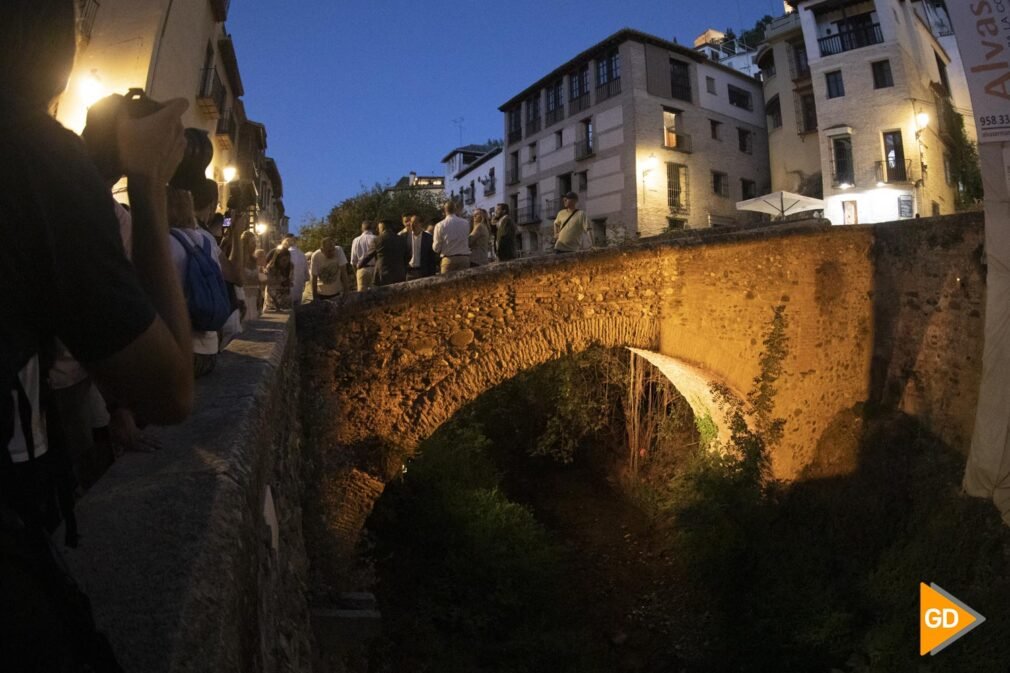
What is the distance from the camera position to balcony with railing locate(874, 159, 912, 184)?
61.5 feet

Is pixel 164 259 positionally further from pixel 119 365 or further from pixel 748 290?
pixel 748 290

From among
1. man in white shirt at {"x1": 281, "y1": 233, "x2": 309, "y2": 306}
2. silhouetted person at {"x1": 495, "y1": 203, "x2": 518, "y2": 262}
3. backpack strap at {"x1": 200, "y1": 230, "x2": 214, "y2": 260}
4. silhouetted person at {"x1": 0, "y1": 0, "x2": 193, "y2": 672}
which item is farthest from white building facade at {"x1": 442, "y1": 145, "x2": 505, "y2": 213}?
silhouetted person at {"x1": 0, "y1": 0, "x2": 193, "y2": 672}

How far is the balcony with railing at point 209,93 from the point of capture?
11.4 metres

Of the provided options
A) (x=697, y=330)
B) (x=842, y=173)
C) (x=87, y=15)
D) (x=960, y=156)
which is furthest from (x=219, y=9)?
(x=960, y=156)

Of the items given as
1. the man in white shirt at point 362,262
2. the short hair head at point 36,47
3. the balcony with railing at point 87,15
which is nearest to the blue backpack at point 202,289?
the short hair head at point 36,47

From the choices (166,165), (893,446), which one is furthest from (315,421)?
(893,446)

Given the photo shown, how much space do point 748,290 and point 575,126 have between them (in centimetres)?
1841

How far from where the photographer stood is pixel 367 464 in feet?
19.5

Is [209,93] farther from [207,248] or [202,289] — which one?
[202,289]

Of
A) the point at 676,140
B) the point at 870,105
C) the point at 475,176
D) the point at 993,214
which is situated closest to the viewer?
the point at 993,214

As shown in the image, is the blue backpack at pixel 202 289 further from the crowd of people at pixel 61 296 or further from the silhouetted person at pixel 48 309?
the silhouetted person at pixel 48 309

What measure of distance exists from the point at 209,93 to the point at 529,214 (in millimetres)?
16118

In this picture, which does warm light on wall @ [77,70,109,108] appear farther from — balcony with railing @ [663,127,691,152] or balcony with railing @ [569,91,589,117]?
balcony with railing @ [569,91,589,117]

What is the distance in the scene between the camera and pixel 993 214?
633cm
